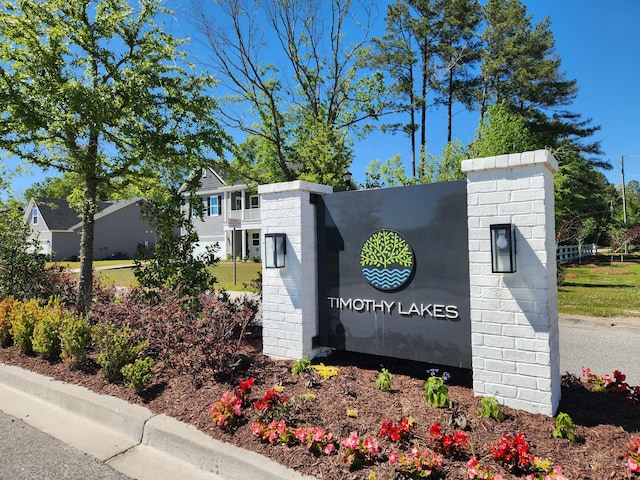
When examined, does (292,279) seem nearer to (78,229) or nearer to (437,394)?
(437,394)

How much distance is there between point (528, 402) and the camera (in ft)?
10.1

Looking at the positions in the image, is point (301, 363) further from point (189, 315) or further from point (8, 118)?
point (8, 118)

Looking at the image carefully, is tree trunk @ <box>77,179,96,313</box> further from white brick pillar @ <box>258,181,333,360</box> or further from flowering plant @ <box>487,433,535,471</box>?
flowering plant @ <box>487,433,535,471</box>

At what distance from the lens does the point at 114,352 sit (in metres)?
4.02

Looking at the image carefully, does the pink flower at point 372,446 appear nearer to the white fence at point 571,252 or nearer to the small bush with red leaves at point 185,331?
the small bush with red leaves at point 185,331

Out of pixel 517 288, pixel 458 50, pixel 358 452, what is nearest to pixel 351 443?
pixel 358 452

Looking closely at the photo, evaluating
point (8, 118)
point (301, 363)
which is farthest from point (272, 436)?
point (8, 118)

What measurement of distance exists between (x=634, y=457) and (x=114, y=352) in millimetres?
4333

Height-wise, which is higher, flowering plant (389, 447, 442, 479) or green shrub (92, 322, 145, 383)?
green shrub (92, 322, 145, 383)

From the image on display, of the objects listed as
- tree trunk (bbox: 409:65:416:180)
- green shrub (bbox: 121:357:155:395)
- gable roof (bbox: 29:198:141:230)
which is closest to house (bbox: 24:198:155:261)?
gable roof (bbox: 29:198:141:230)

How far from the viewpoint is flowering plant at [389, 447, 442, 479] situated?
2.29m

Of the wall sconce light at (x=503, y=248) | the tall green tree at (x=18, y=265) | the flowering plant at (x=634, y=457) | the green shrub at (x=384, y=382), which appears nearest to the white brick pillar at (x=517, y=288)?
the wall sconce light at (x=503, y=248)

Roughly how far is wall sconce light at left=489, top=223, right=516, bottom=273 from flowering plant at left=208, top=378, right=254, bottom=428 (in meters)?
2.28

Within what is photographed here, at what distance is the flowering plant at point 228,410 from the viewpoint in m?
2.98
